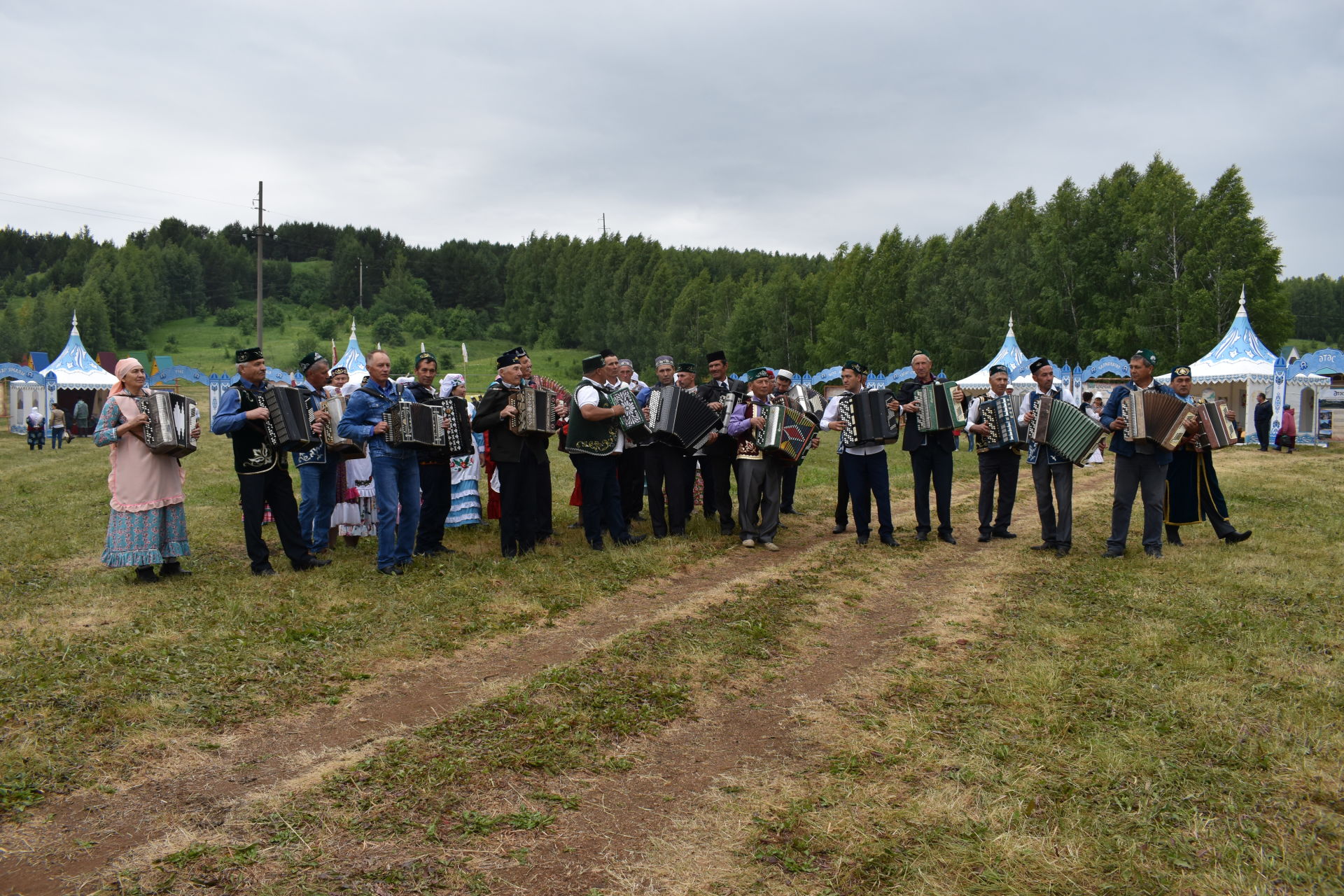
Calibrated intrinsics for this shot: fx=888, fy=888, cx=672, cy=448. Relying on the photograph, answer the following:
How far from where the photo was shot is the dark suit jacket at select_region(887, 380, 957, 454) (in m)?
9.78

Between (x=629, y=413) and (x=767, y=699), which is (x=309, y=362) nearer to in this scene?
(x=629, y=413)

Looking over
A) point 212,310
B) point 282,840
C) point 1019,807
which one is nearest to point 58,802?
point 282,840

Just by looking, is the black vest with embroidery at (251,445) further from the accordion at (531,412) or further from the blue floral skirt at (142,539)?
the accordion at (531,412)

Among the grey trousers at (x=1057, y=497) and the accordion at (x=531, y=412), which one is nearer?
the accordion at (x=531, y=412)

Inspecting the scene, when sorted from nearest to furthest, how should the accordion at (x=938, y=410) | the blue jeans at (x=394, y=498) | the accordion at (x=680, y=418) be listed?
the blue jeans at (x=394, y=498), the accordion at (x=680, y=418), the accordion at (x=938, y=410)

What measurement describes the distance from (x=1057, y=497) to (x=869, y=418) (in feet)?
6.97

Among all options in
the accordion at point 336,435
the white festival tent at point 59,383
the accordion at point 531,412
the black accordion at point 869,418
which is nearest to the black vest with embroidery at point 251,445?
the accordion at point 336,435

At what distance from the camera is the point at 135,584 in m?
7.57

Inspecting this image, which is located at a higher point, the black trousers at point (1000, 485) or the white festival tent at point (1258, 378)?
the white festival tent at point (1258, 378)

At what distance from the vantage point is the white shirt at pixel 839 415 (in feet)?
31.6

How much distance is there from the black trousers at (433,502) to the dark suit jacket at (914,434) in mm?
4890

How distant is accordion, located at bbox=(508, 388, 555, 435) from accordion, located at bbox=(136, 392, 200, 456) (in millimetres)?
2694

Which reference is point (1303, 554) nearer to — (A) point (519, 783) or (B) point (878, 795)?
(B) point (878, 795)

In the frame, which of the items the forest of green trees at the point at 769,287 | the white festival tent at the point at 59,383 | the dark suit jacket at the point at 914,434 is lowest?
the dark suit jacket at the point at 914,434
